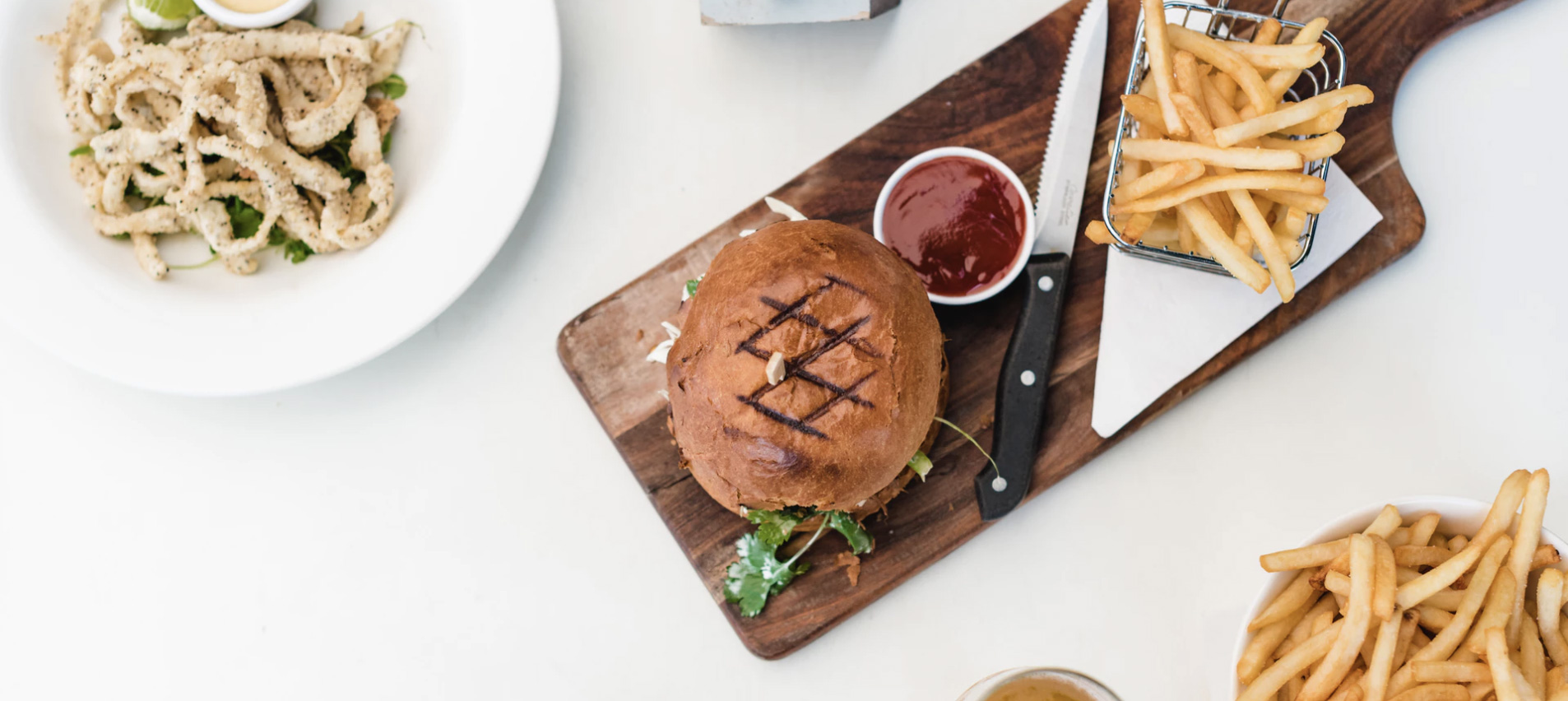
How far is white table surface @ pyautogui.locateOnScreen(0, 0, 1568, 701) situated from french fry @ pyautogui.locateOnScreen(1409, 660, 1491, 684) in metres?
0.74

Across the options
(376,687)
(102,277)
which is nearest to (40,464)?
(102,277)

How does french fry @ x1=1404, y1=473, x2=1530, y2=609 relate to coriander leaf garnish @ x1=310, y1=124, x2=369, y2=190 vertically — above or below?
below

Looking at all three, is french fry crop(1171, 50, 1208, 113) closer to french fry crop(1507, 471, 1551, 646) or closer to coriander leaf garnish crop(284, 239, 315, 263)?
french fry crop(1507, 471, 1551, 646)

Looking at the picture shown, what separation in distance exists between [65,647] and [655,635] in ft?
6.26

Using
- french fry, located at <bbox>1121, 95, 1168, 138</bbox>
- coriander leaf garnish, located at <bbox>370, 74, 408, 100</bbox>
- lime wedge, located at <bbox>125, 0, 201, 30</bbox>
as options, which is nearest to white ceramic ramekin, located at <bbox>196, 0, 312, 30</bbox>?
lime wedge, located at <bbox>125, 0, 201, 30</bbox>

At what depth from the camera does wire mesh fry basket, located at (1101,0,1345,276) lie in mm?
2439

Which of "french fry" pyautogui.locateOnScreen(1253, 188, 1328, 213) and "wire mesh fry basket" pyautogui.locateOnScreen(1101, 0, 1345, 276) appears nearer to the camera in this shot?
"french fry" pyautogui.locateOnScreen(1253, 188, 1328, 213)

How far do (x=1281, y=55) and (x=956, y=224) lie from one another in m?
0.83

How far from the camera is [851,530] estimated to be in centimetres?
260

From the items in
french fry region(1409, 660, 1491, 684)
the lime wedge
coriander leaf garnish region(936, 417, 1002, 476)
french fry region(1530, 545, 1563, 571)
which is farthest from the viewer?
the lime wedge

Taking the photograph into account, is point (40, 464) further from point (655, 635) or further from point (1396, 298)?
point (1396, 298)

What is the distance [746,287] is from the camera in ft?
7.13

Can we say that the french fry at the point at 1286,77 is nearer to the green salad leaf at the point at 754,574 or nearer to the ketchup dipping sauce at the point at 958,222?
the ketchup dipping sauce at the point at 958,222

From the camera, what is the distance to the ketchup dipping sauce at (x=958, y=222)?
8.25ft
